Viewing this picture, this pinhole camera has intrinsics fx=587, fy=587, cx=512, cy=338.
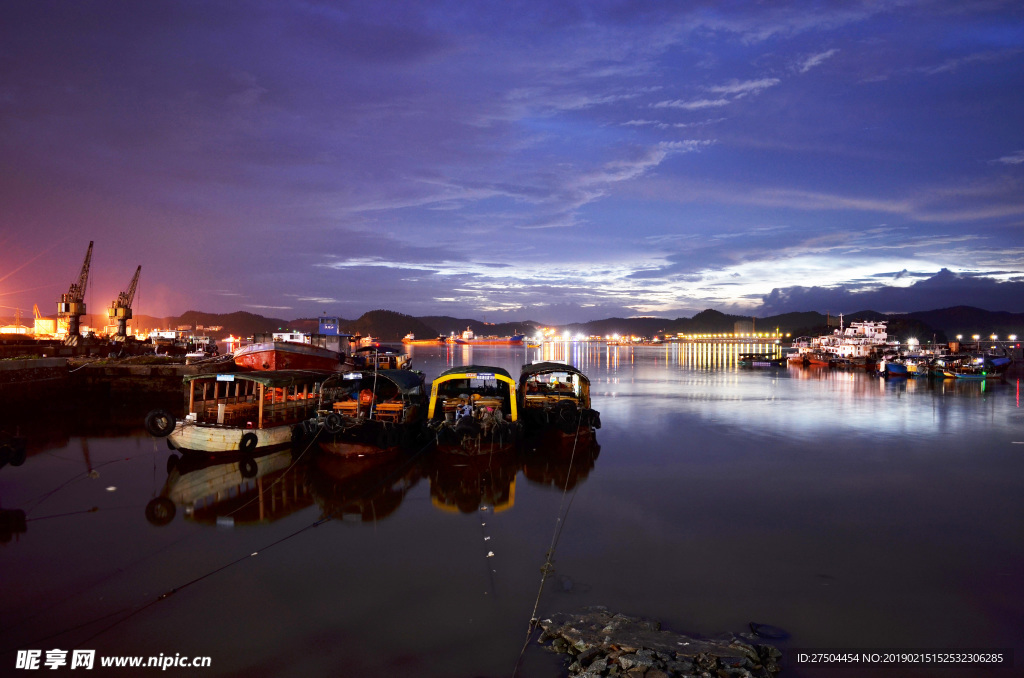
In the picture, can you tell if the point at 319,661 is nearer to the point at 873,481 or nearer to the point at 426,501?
the point at 426,501

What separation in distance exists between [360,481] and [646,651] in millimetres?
11843

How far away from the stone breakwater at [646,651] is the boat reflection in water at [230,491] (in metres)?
8.72

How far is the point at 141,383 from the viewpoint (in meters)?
36.1

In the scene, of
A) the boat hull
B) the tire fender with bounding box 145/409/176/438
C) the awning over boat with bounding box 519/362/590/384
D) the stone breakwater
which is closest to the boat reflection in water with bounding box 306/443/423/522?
the boat hull

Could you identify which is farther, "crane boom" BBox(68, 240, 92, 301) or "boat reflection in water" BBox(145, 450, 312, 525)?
"crane boom" BBox(68, 240, 92, 301)

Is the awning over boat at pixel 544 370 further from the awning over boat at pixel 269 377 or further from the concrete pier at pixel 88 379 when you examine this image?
the concrete pier at pixel 88 379

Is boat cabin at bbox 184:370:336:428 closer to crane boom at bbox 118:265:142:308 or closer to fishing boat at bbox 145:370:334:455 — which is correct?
fishing boat at bbox 145:370:334:455

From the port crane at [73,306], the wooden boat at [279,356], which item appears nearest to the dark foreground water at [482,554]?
the wooden boat at [279,356]

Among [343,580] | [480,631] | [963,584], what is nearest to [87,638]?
[343,580]

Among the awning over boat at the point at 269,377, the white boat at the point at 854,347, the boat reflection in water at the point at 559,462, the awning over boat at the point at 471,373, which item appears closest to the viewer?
the boat reflection in water at the point at 559,462

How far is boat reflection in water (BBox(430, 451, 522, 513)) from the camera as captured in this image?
15688mm

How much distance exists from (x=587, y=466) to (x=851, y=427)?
17172mm

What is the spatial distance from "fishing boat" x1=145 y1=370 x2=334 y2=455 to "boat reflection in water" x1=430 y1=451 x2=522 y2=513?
18.3 feet

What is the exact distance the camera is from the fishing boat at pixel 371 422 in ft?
63.4
